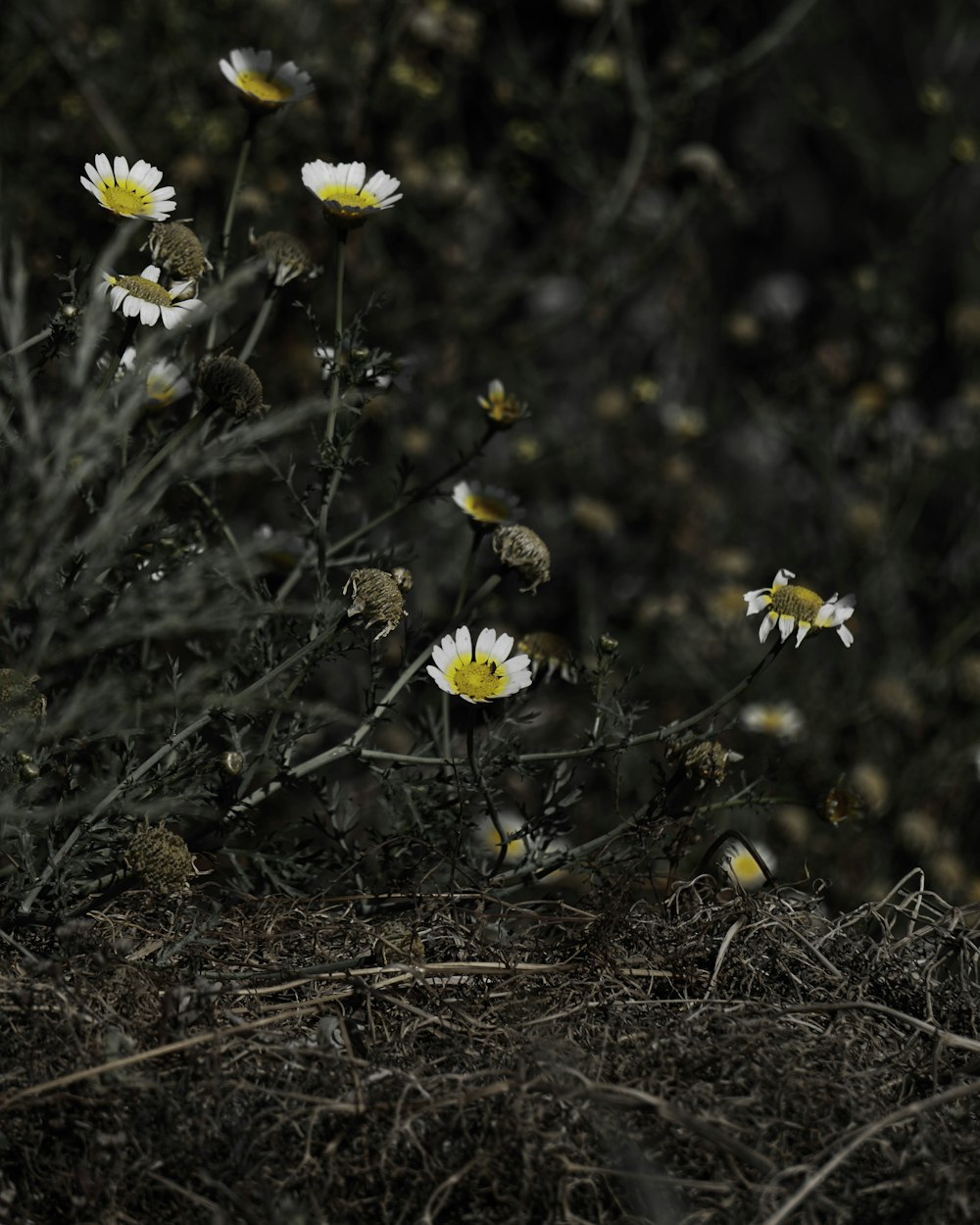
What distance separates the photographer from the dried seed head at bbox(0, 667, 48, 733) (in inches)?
56.8

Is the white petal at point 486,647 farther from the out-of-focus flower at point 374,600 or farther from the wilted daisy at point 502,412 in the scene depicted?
the wilted daisy at point 502,412

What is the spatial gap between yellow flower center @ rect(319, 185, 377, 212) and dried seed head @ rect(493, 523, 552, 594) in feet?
1.68

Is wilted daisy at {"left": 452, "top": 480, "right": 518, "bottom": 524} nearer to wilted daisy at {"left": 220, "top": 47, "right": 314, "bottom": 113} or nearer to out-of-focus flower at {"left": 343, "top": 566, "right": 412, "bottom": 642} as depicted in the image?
out-of-focus flower at {"left": 343, "top": 566, "right": 412, "bottom": 642}

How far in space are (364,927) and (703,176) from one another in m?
2.78

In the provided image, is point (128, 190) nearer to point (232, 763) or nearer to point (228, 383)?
point (228, 383)

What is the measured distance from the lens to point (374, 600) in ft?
5.58

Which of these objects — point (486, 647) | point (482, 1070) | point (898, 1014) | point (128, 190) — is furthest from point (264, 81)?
point (898, 1014)

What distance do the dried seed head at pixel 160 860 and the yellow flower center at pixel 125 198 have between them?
2.68 feet

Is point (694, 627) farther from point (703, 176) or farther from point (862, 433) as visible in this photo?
point (703, 176)

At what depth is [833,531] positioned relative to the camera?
416 centimetres

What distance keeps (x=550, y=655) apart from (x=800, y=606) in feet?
1.22

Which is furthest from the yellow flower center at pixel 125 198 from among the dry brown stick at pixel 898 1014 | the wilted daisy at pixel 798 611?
the dry brown stick at pixel 898 1014

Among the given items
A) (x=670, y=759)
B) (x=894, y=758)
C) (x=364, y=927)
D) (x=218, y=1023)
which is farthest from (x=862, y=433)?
Result: (x=218, y=1023)

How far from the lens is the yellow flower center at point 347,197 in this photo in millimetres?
Answer: 1896
